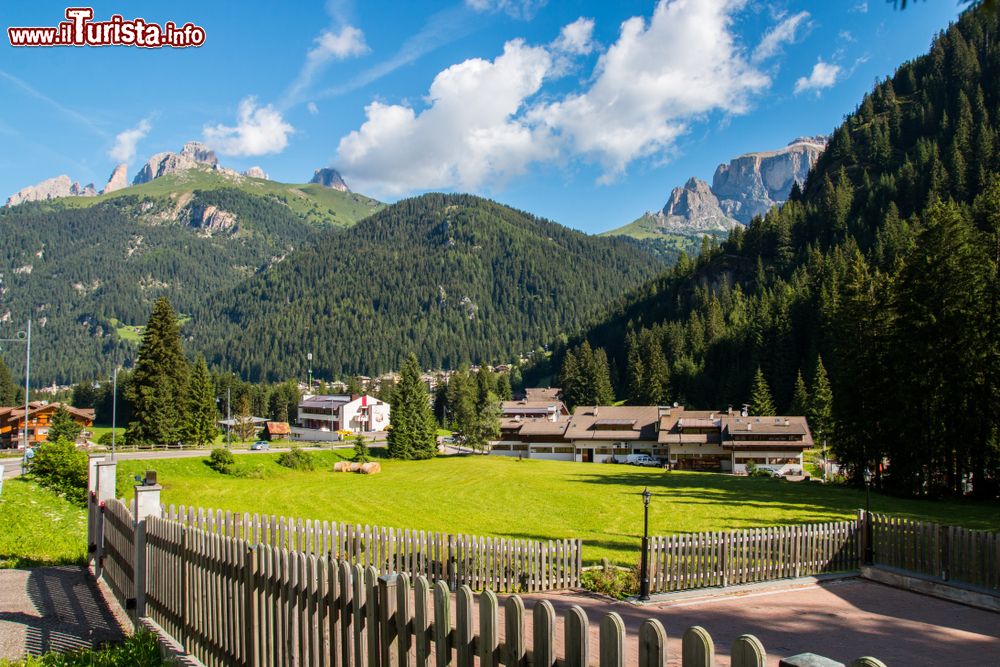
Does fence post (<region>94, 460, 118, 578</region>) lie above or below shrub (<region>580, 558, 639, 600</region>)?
above

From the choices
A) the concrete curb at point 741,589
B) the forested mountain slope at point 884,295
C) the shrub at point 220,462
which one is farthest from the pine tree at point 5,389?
the concrete curb at point 741,589

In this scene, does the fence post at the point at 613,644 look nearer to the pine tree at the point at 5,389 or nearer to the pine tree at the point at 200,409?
the pine tree at the point at 200,409

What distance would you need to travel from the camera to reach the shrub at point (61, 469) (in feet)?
86.7

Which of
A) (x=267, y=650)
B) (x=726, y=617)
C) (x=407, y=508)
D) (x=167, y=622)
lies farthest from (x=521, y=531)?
(x=267, y=650)

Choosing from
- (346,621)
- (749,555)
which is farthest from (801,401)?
(346,621)

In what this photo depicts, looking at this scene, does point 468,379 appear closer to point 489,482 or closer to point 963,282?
A: point 489,482

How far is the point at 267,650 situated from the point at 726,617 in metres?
10.1

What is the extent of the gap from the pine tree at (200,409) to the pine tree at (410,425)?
19444mm

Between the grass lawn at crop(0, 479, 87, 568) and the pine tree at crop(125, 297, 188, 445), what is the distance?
3867 cm

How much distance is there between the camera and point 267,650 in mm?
5762

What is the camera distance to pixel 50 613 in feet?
30.8

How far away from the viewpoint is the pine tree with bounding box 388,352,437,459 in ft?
244

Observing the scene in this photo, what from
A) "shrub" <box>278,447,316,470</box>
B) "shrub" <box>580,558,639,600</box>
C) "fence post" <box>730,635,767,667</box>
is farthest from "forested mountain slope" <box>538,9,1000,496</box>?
"shrub" <box>278,447,316,470</box>

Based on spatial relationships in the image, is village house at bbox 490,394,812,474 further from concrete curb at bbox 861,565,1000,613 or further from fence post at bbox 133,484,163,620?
fence post at bbox 133,484,163,620
